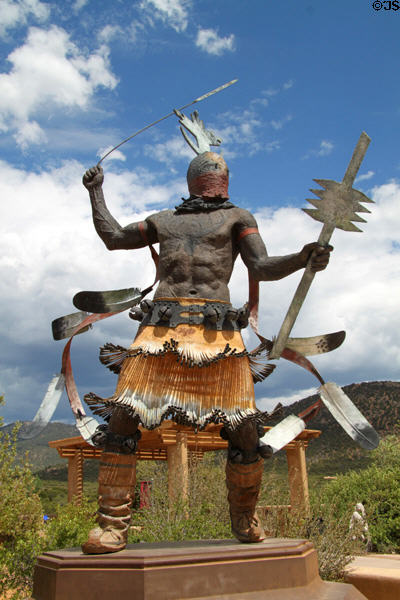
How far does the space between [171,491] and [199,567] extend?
693 centimetres

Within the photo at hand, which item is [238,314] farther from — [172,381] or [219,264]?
[172,381]

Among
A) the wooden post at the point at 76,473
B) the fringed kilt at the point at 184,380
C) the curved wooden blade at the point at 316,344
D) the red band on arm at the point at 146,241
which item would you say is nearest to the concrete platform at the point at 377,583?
the curved wooden blade at the point at 316,344

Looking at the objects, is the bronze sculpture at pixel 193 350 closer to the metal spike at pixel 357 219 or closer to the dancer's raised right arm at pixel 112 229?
the dancer's raised right arm at pixel 112 229

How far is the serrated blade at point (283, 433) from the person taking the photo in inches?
139

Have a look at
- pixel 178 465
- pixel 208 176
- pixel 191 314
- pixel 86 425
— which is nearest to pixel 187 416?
pixel 191 314

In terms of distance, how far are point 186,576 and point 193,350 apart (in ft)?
4.18

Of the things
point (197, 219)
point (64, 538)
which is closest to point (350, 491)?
point (64, 538)

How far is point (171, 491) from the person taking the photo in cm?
933

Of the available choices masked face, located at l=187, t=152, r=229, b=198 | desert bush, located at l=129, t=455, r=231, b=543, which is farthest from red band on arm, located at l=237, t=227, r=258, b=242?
desert bush, located at l=129, t=455, r=231, b=543

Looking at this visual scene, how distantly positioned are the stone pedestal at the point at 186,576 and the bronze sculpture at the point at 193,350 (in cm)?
24

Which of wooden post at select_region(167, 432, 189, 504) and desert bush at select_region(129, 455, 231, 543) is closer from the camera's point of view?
desert bush at select_region(129, 455, 231, 543)

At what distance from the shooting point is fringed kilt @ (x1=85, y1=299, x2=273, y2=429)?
3.21 m

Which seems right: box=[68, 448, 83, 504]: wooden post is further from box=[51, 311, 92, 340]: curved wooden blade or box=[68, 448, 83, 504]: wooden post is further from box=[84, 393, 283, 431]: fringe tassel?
box=[84, 393, 283, 431]: fringe tassel

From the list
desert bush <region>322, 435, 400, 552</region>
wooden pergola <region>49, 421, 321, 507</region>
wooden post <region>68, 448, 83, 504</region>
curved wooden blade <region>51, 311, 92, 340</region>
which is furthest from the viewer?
wooden post <region>68, 448, 83, 504</region>
